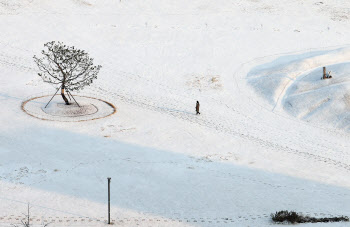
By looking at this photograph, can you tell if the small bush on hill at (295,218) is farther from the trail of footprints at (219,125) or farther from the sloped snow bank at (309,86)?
the sloped snow bank at (309,86)

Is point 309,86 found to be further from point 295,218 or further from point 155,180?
point 295,218

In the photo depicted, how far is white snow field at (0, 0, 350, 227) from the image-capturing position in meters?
20.6

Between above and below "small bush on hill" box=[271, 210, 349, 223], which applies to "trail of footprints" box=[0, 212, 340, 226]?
below

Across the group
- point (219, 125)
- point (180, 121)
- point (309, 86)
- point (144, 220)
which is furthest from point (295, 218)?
point (309, 86)

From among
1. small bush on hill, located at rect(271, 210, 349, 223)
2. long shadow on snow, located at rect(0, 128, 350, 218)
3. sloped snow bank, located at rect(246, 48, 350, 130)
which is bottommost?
long shadow on snow, located at rect(0, 128, 350, 218)

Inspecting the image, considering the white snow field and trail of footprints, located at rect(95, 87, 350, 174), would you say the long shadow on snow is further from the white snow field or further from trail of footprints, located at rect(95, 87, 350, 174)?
trail of footprints, located at rect(95, 87, 350, 174)

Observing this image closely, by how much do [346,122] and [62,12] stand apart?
39026 mm

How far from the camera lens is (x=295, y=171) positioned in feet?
83.5

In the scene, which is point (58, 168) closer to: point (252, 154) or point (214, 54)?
point (252, 154)

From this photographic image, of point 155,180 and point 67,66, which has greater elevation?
point 67,66

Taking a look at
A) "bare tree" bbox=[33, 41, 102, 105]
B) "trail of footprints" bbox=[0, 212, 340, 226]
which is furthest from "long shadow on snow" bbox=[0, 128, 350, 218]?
"bare tree" bbox=[33, 41, 102, 105]

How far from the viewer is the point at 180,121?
107 ft

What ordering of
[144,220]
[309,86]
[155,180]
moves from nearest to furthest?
[144,220] → [155,180] → [309,86]

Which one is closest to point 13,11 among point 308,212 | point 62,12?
point 62,12
